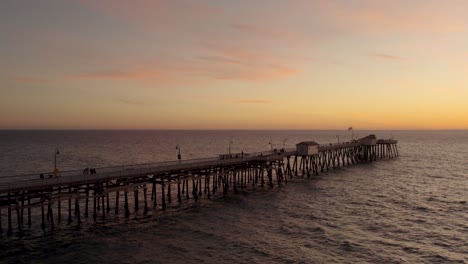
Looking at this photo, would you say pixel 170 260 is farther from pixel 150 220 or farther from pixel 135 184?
pixel 135 184

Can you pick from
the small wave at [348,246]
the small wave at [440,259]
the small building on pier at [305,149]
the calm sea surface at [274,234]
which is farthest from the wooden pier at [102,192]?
the small wave at [440,259]

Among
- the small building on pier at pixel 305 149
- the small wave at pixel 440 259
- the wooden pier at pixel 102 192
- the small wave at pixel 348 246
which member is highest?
the small building on pier at pixel 305 149

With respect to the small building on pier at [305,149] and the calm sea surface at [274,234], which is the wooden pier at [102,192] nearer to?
the calm sea surface at [274,234]

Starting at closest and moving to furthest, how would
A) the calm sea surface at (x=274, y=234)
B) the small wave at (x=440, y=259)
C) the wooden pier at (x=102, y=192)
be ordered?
the small wave at (x=440, y=259), the calm sea surface at (x=274, y=234), the wooden pier at (x=102, y=192)

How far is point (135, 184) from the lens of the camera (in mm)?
41594

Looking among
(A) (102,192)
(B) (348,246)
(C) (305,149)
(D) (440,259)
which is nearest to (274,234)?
(B) (348,246)

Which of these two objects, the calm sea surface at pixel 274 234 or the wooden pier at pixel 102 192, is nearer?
the calm sea surface at pixel 274 234

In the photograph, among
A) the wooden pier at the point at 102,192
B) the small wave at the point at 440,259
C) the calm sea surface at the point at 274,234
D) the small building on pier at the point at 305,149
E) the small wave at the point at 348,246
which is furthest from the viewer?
the small building on pier at the point at 305,149

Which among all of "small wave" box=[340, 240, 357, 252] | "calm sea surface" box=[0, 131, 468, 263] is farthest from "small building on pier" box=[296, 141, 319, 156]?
"small wave" box=[340, 240, 357, 252]

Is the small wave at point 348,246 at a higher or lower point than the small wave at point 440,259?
higher

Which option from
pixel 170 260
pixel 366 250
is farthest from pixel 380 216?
pixel 170 260

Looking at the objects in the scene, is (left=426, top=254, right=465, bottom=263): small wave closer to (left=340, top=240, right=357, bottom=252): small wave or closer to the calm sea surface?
the calm sea surface

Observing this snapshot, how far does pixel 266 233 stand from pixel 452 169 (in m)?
76.8

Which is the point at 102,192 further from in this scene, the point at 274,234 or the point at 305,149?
the point at 305,149
